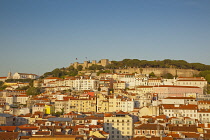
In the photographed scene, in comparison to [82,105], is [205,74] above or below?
above

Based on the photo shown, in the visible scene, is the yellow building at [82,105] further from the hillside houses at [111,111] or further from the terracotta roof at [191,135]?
the terracotta roof at [191,135]

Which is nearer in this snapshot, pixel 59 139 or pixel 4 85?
pixel 59 139

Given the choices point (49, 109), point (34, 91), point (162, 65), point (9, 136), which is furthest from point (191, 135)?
point (162, 65)

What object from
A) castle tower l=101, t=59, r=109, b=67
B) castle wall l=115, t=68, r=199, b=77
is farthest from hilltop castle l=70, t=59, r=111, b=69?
castle wall l=115, t=68, r=199, b=77

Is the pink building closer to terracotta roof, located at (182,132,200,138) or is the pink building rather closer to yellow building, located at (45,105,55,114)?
yellow building, located at (45,105,55,114)

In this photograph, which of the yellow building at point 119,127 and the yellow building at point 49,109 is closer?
the yellow building at point 119,127

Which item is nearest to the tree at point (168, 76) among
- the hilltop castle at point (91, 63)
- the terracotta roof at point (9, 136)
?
the hilltop castle at point (91, 63)

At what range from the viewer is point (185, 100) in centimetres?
6316

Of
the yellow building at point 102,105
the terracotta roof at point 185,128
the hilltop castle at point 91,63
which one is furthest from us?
the hilltop castle at point 91,63

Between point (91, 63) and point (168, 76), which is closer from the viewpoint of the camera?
point (168, 76)

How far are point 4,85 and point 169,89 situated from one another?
156ft

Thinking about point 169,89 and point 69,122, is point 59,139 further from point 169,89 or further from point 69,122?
point 169,89

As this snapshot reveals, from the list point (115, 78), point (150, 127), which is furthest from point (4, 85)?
point (150, 127)

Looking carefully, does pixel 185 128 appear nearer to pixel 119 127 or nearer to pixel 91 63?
pixel 119 127
